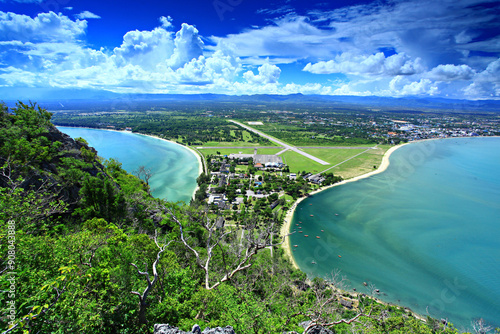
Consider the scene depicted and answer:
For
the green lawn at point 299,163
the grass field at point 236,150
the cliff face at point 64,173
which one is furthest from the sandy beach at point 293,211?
the grass field at point 236,150

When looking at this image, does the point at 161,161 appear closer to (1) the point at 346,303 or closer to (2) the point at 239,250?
(1) the point at 346,303

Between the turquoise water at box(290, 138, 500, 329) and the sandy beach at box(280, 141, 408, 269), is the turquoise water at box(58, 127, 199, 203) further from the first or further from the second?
the turquoise water at box(290, 138, 500, 329)

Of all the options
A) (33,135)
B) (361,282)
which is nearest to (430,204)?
(361,282)

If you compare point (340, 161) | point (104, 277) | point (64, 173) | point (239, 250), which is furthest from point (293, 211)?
point (340, 161)

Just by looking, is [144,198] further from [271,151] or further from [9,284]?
[271,151]

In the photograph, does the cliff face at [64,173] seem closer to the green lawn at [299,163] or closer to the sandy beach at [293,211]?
the sandy beach at [293,211]
